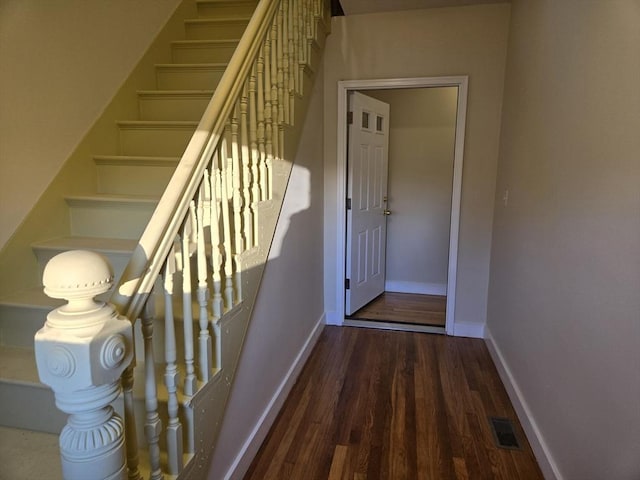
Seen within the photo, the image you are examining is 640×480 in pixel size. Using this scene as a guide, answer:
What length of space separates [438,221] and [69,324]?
160 inches

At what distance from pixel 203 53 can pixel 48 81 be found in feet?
3.83

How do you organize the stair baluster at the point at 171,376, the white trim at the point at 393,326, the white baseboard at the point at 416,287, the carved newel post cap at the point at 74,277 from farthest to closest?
the white baseboard at the point at 416,287 → the white trim at the point at 393,326 → the stair baluster at the point at 171,376 → the carved newel post cap at the point at 74,277

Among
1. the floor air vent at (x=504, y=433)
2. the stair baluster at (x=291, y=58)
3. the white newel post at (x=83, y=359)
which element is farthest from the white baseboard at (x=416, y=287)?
the white newel post at (x=83, y=359)

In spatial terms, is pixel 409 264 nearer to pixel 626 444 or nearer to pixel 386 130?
pixel 386 130

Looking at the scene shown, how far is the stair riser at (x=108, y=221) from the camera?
6.44 feet

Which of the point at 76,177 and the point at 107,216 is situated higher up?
the point at 76,177

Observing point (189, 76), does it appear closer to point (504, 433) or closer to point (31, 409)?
point (31, 409)

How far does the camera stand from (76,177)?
2045 millimetres

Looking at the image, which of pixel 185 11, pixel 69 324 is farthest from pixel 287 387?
pixel 185 11

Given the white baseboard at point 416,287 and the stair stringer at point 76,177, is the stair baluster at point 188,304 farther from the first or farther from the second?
the white baseboard at point 416,287

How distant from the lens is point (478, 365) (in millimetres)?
2865

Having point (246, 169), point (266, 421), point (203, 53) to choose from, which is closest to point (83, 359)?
point (246, 169)

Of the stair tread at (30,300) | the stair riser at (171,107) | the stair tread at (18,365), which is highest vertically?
the stair riser at (171,107)

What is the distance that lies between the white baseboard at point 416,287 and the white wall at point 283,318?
1372 millimetres
